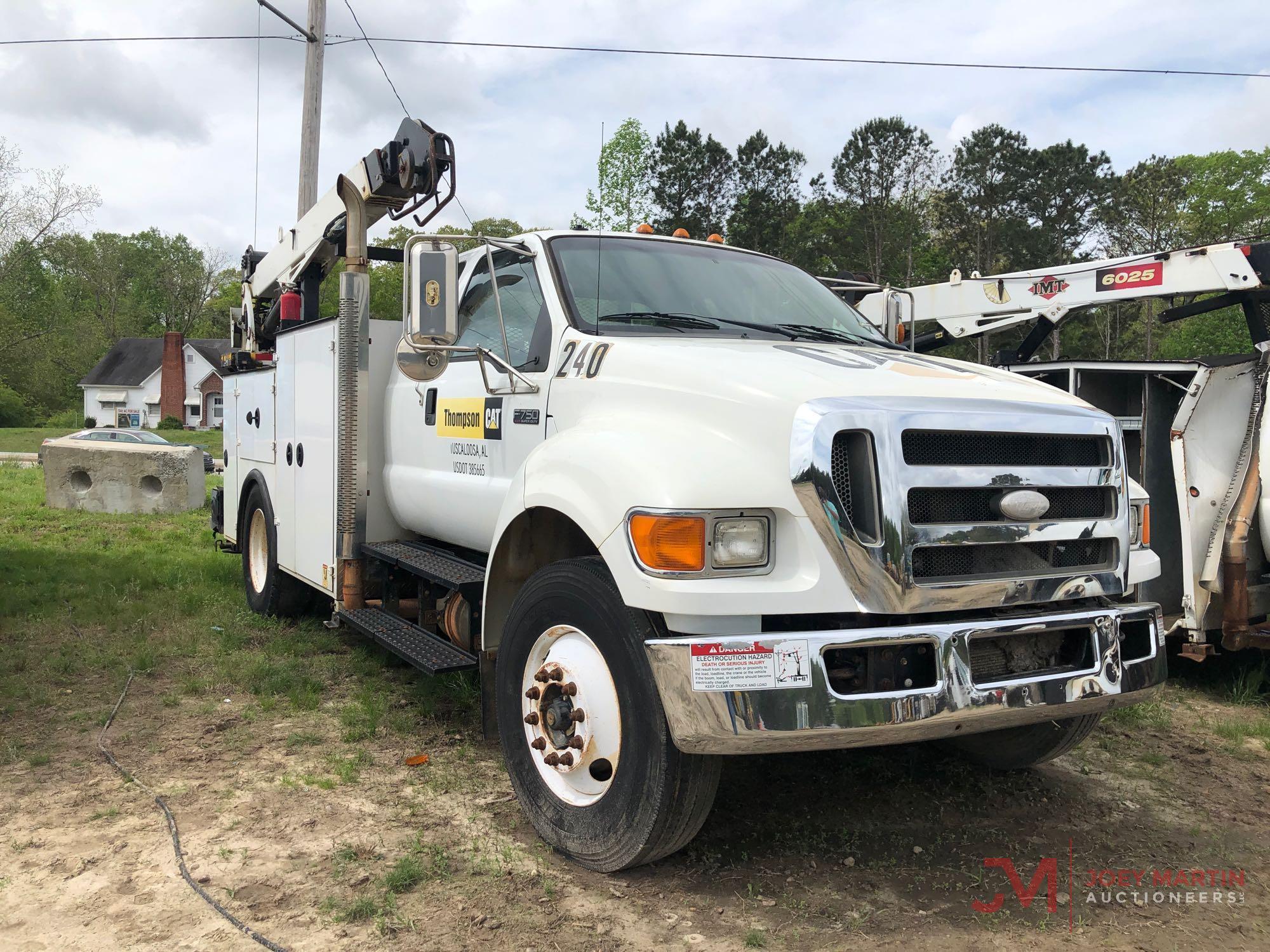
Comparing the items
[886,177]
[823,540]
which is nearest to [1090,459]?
[823,540]

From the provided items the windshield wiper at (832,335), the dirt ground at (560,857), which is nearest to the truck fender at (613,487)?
the dirt ground at (560,857)

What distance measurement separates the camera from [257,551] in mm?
7641

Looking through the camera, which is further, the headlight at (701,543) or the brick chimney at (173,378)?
the brick chimney at (173,378)

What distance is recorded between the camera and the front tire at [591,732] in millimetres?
3160

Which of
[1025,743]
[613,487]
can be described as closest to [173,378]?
[1025,743]

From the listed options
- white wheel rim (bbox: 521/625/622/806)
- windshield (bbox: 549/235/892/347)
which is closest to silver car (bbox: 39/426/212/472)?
windshield (bbox: 549/235/892/347)

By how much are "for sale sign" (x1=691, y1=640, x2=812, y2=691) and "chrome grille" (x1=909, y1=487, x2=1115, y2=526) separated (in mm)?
530

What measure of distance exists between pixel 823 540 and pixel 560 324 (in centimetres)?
169

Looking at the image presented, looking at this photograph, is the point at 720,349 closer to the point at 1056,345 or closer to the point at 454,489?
the point at 454,489

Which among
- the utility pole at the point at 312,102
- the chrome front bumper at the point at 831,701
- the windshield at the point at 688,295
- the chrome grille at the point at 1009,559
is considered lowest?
the chrome front bumper at the point at 831,701

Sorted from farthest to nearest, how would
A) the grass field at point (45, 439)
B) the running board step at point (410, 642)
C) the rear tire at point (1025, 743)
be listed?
the grass field at point (45, 439), the running board step at point (410, 642), the rear tire at point (1025, 743)

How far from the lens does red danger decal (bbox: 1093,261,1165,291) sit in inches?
273

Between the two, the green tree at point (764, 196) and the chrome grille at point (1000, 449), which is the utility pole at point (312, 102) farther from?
the green tree at point (764, 196)

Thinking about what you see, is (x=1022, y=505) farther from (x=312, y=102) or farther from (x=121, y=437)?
(x=121, y=437)
